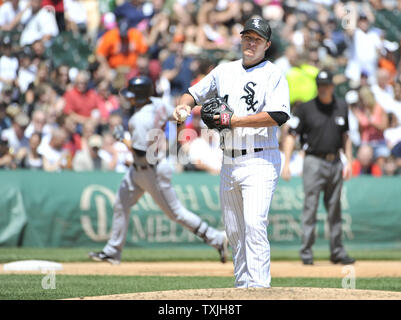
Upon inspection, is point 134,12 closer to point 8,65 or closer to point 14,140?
point 8,65

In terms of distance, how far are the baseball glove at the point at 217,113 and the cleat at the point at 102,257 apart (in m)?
4.58

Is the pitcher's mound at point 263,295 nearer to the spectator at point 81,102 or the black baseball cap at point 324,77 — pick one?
the black baseball cap at point 324,77

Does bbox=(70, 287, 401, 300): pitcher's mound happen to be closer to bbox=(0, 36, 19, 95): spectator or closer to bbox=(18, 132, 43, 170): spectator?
bbox=(18, 132, 43, 170): spectator

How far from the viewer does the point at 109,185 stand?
45.6ft

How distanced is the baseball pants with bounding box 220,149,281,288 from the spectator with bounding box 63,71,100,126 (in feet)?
29.9

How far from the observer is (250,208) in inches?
275

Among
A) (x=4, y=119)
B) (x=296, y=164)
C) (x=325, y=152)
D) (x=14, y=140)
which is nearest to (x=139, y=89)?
(x=325, y=152)

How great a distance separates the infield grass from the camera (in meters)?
7.71

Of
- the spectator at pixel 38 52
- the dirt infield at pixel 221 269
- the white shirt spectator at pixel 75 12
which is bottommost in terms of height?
the dirt infield at pixel 221 269

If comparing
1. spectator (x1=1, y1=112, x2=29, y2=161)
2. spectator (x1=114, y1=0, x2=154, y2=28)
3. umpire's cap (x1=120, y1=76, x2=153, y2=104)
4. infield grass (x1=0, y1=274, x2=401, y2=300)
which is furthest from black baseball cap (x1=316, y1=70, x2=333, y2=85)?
spectator (x1=114, y1=0, x2=154, y2=28)

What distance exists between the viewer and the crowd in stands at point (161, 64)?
1533cm

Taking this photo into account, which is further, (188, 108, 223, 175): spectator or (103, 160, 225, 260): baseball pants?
(188, 108, 223, 175): spectator

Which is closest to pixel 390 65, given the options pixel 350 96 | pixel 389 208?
pixel 350 96

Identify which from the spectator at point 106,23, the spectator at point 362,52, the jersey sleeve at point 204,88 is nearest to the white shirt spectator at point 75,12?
the spectator at point 106,23
